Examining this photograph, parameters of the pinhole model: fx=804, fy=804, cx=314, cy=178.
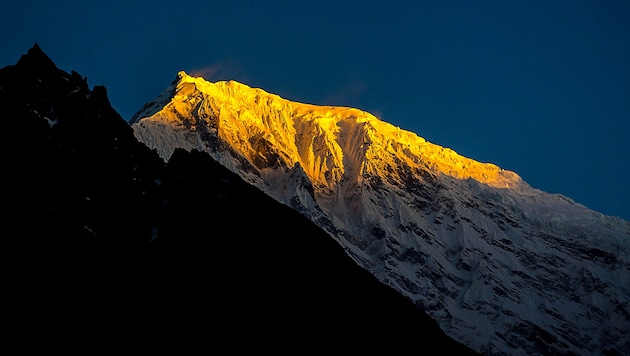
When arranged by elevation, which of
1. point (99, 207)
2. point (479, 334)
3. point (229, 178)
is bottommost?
point (99, 207)

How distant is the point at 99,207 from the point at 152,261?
3016 mm

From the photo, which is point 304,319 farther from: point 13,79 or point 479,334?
point 479,334

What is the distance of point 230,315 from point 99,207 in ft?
22.2

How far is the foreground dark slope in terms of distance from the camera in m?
27.1

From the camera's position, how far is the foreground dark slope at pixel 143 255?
27.1 meters

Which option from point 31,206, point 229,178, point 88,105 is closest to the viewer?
point 31,206

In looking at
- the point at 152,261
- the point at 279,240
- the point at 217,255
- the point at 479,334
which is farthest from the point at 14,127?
the point at 479,334

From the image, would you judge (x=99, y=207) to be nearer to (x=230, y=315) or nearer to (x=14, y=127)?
(x=14, y=127)

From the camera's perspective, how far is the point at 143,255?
32.3 m

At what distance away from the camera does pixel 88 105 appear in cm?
3550

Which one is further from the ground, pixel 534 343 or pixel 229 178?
pixel 534 343

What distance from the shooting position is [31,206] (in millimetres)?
28094

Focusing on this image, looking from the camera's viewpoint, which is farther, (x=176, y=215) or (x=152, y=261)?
(x=176, y=215)

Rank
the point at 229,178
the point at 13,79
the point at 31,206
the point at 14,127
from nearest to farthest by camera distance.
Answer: the point at 31,206 → the point at 14,127 → the point at 13,79 → the point at 229,178
